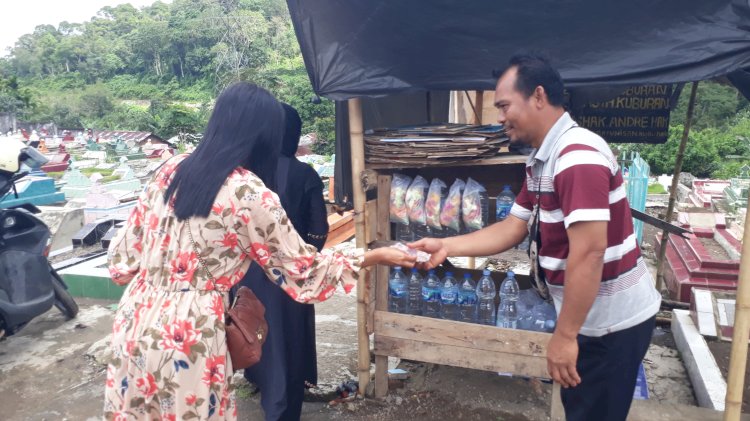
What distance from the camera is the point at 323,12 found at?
3.10 metres

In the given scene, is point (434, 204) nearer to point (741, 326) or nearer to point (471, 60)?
point (471, 60)

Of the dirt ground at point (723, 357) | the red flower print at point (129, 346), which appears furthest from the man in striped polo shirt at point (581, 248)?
the dirt ground at point (723, 357)

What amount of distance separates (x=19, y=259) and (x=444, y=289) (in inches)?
149

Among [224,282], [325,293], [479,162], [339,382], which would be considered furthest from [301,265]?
[339,382]

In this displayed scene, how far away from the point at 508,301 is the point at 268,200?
217 cm

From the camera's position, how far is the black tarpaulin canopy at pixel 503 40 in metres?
2.51

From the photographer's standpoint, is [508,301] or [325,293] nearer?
[325,293]

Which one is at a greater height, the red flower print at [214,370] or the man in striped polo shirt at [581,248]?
the man in striped polo shirt at [581,248]

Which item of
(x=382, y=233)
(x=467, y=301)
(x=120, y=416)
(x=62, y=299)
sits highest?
(x=382, y=233)

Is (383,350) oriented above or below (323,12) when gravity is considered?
below

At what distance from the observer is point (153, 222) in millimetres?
1931

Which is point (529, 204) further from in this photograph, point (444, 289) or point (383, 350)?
point (383, 350)

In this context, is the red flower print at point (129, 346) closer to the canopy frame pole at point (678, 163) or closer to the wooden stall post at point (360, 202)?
the wooden stall post at point (360, 202)

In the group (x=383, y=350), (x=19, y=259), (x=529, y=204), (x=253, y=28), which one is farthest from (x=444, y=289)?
(x=253, y=28)
